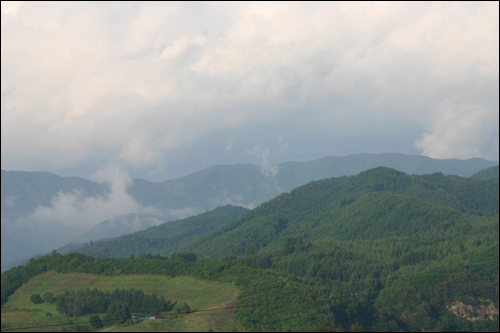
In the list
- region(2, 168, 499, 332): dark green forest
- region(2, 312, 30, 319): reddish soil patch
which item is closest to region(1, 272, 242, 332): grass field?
region(2, 312, 30, 319): reddish soil patch

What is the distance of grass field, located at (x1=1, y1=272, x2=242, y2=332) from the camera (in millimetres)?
67788

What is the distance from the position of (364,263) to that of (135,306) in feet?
204

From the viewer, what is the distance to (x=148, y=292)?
3622 inches

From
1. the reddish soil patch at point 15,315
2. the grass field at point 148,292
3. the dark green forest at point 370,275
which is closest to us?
the reddish soil patch at point 15,315

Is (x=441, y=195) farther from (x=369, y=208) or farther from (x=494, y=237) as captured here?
(x=494, y=237)

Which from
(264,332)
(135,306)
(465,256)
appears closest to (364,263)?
(465,256)

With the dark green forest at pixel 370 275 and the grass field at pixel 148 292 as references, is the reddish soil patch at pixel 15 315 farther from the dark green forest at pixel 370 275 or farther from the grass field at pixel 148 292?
the dark green forest at pixel 370 275

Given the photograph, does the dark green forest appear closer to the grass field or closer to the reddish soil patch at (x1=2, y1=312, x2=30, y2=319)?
the grass field

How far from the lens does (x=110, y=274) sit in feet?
333

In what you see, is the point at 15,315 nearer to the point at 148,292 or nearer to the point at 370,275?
the point at 148,292

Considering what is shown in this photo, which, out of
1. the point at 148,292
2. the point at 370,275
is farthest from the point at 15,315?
the point at 370,275

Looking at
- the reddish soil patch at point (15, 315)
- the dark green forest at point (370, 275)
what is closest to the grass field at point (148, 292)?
the reddish soil patch at point (15, 315)

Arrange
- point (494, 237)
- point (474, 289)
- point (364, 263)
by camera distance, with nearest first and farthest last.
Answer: point (494, 237)
point (474, 289)
point (364, 263)

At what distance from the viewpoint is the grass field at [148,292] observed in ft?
222
